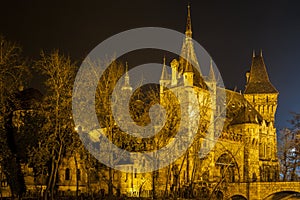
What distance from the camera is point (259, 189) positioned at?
6116cm

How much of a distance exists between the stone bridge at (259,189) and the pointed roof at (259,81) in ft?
106

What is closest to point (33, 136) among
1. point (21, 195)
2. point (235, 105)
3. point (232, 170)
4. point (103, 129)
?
point (103, 129)

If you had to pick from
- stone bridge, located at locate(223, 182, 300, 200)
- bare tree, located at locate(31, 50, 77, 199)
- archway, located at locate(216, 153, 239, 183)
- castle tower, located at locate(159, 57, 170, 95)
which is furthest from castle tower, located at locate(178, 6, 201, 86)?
bare tree, located at locate(31, 50, 77, 199)

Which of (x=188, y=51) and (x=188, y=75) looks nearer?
(x=188, y=75)

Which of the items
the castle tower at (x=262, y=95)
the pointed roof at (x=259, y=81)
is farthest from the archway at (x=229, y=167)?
the pointed roof at (x=259, y=81)

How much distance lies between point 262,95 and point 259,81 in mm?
2958

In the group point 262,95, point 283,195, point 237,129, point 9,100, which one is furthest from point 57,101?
point 262,95

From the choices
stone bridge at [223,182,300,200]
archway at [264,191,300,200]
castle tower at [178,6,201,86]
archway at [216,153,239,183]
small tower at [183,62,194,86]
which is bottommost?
archway at [264,191,300,200]

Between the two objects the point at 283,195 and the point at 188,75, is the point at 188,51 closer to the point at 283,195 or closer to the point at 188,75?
the point at 188,75

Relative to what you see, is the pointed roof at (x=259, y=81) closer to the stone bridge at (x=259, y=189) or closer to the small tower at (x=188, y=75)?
the small tower at (x=188, y=75)

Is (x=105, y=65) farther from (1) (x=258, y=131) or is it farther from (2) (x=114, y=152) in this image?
(1) (x=258, y=131)

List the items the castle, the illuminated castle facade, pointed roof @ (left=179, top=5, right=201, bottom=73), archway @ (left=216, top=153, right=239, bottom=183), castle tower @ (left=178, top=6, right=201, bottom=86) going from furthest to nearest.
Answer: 1. pointed roof @ (left=179, top=5, right=201, bottom=73)
2. archway @ (left=216, top=153, right=239, bottom=183)
3. castle tower @ (left=178, top=6, right=201, bottom=86)
4. the illuminated castle facade
5. the castle

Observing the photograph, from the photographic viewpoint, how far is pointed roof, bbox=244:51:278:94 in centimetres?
9281

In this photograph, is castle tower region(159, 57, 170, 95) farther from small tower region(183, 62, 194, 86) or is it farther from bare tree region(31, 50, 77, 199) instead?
bare tree region(31, 50, 77, 199)
